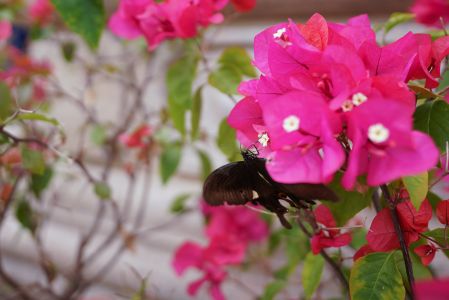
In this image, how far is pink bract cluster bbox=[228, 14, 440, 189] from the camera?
0.92 feet

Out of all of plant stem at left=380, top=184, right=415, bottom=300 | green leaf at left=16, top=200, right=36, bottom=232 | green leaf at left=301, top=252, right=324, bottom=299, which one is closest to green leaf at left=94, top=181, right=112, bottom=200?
green leaf at left=16, top=200, right=36, bottom=232

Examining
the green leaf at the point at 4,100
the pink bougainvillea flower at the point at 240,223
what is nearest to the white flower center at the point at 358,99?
the green leaf at the point at 4,100

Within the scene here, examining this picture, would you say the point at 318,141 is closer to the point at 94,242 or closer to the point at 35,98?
the point at 35,98

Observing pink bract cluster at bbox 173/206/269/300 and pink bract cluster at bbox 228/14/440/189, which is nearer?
pink bract cluster at bbox 228/14/440/189

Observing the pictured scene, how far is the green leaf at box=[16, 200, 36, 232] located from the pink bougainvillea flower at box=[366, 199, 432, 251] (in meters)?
0.64

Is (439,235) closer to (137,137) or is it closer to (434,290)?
(434,290)

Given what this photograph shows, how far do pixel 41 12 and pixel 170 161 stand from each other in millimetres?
537

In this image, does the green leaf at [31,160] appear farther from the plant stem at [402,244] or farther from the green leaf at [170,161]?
the plant stem at [402,244]

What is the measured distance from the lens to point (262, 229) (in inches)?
35.8

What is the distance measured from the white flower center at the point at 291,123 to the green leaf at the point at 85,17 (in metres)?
0.36

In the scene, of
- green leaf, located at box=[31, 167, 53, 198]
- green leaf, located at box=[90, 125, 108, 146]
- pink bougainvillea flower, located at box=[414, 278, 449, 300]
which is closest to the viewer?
pink bougainvillea flower, located at box=[414, 278, 449, 300]

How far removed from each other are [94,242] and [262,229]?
632mm

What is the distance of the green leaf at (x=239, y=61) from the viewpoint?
61cm

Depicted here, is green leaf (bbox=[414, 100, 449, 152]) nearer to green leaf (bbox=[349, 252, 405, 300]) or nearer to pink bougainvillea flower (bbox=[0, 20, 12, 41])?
green leaf (bbox=[349, 252, 405, 300])
